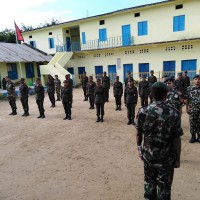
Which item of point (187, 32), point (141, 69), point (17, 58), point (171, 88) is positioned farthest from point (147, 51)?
point (171, 88)

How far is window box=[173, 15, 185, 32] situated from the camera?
18.7 metres

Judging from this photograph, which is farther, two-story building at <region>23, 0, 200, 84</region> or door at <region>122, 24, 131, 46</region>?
door at <region>122, 24, 131, 46</region>

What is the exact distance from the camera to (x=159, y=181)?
9.76 feet

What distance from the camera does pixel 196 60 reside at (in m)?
18.4

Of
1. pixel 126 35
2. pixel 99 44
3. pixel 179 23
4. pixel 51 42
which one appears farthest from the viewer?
pixel 51 42

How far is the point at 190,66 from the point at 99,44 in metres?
9.55

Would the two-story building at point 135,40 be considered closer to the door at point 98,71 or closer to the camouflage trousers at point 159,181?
the door at point 98,71

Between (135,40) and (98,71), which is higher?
(135,40)

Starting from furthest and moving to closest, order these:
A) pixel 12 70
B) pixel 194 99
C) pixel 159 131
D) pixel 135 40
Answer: pixel 12 70
pixel 135 40
pixel 194 99
pixel 159 131

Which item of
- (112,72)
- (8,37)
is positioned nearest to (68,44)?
A: (112,72)

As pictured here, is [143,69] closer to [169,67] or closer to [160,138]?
[169,67]

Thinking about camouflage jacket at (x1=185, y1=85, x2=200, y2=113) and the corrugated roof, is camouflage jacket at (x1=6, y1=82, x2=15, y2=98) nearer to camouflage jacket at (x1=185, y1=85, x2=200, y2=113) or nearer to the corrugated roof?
camouflage jacket at (x1=185, y1=85, x2=200, y2=113)

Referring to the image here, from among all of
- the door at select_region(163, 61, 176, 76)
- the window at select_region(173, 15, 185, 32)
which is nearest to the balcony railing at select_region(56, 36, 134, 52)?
the door at select_region(163, 61, 176, 76)

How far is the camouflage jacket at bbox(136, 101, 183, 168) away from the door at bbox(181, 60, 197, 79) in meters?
17.0
